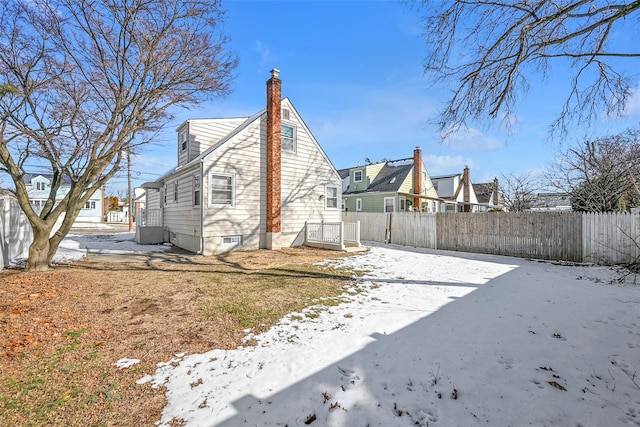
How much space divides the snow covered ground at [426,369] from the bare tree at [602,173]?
8.10 m

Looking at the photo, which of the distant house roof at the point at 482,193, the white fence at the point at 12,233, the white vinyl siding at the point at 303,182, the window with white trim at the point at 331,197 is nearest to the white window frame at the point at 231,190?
the white vinyl siding at the point at 303,182

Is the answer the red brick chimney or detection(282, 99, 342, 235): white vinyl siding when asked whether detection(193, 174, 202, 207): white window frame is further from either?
detection(282, 99, 342, 235): white vinyl siding

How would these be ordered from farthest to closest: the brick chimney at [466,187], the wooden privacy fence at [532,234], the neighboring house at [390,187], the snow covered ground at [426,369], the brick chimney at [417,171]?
the brick chimney at [466,187] < the brick chimney at [417,171] < the neighboring house at [390,187] < the wooden privacy fence at [532,234] < the snow covered ground at [426,369]

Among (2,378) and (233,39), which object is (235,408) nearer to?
(2,378)

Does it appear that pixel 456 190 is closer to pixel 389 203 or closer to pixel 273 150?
pixel 389 203

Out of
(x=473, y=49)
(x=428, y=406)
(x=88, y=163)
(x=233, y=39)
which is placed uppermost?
(x=233, y=39)

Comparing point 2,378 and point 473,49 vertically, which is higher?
point 473,49

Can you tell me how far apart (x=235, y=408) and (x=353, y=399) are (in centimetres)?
107

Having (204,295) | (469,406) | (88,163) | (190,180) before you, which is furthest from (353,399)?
(190,180)

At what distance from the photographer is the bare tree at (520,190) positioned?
2105 cm

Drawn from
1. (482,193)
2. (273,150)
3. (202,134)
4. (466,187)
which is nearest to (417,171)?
(466,187)

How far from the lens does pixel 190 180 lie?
1223 centimetres

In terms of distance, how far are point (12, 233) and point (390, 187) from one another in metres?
21.6

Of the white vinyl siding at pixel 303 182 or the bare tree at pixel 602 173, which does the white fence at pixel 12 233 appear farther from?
the bare tree at pixel 602 173
